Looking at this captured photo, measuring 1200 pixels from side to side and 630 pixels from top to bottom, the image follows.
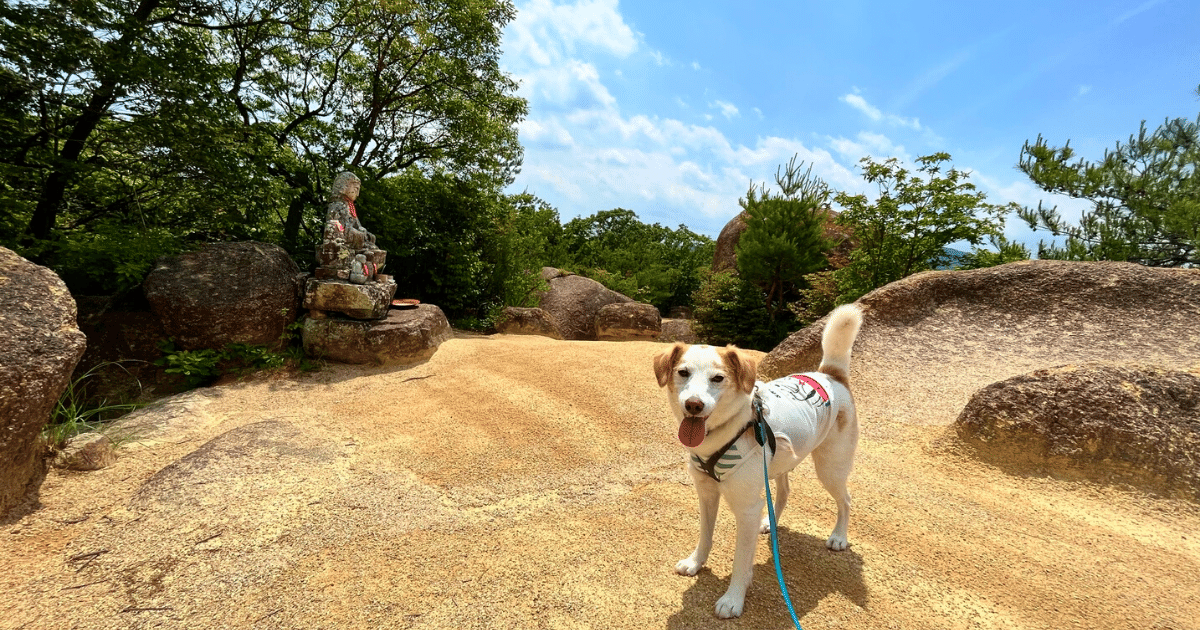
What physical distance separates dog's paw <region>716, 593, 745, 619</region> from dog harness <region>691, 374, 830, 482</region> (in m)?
0.61

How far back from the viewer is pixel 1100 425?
13.4 ft

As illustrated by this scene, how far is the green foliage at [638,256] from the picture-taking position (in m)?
23.1

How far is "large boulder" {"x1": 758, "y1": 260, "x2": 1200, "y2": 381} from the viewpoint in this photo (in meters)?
5.79

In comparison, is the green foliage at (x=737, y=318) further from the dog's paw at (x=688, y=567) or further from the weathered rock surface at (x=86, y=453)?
the weathered rock surface at (x=86, y=453)

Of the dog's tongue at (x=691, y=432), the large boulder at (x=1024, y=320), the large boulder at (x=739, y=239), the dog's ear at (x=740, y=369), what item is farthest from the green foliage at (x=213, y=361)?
the large boulder at (x=739, y=239)

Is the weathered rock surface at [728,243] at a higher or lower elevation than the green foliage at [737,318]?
higher

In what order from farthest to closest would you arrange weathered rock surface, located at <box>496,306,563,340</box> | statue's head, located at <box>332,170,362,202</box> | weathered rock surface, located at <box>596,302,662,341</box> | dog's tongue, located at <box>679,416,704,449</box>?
weathered rock surface, located at <box>596,302,662,341</box> < weathered rock surface, located at <box>496,306,563,340</box> < statue's head, located at <box>332,170,362,202</box> < dog's tongue, located at <box>679,416,704,449</box>

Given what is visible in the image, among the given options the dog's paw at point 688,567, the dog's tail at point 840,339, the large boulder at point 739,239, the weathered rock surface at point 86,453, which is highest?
the large boulder at point 739,239

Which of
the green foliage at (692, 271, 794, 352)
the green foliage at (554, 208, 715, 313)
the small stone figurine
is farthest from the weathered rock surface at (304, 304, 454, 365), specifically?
the green foliage at (554, 208, 715, 313)

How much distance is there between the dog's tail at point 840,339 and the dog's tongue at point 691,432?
47.3 inches

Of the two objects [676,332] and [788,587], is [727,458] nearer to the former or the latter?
[788,587]

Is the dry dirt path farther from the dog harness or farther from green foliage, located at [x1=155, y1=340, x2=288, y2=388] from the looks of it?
green foliage, located at [x1=155, y1=340, x2=288, y2=388]

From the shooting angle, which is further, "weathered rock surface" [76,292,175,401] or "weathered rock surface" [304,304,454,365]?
"weathered rock surface" [304,304,454,365]

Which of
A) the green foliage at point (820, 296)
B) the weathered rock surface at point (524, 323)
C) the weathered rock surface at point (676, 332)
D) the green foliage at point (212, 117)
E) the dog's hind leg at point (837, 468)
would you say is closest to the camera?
the dog's hind leg at point (837, 468)
